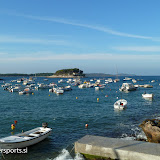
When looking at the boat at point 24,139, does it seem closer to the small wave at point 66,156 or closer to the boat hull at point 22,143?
the boat hull at point 22,143

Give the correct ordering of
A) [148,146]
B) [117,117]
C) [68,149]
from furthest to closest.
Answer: [117,117], [68,149], [148,146]

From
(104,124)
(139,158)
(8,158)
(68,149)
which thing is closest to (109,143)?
(139,158)

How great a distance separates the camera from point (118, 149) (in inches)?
523

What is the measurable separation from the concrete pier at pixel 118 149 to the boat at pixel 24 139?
5.98 meters

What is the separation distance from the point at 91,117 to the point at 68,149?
13.6m

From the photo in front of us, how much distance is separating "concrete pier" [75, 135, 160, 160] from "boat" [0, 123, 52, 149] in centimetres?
598

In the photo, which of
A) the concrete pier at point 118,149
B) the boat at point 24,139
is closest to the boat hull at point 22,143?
the boat at point 24,139

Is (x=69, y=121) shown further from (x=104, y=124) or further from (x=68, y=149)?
(x=68, y=149)

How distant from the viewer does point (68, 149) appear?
18.0m

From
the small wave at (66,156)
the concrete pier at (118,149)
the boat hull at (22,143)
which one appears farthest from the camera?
the boat hull at (22,143)

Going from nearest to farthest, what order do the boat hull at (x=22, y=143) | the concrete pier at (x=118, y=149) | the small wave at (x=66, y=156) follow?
1. the concrete pier at (x=118, y=149)
2. the small wave at (x=66, y=156)
3. the boat hull at (x=22, y=143)

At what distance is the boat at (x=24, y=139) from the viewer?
16969 millimetres

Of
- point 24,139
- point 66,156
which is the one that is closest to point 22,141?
point 24,139

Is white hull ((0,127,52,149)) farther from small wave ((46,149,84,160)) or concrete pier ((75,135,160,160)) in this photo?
concrete pier ((75,135,160,160))
